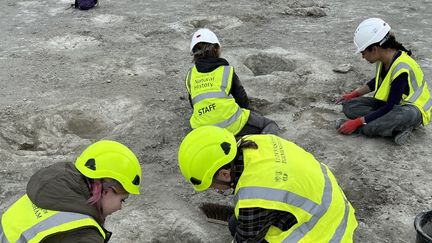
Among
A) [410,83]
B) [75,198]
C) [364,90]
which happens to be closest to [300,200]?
[75,198]

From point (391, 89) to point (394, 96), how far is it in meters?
0.08

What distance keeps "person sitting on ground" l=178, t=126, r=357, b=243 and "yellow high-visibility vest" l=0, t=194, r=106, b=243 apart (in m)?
0.69

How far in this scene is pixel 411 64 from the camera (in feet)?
15.6

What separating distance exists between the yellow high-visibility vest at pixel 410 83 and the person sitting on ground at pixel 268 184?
2298mm

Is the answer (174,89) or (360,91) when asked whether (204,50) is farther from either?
(360,91)

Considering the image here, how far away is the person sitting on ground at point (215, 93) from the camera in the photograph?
4684 millimetres

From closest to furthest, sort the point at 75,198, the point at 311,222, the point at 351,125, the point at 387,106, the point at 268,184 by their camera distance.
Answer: the point at 75,198 → the point at 268,184 → the point at 311,222 → the point at 387,106 → the point at 351,125

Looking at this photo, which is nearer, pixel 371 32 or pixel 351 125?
pixel 371 32

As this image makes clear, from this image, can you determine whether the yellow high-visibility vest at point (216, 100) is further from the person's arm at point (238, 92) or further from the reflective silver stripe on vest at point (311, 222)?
the reflective silver stripe on vest at point (311, 222)

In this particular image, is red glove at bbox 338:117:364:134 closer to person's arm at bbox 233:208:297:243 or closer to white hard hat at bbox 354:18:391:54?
white hard hat at bbox 354:18:391:54

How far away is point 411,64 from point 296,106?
1491 millimetres

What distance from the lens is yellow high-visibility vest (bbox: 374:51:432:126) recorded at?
474cm

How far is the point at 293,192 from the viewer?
8.90 feet

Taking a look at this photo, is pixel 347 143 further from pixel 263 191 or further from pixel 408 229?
pixel 263 191
